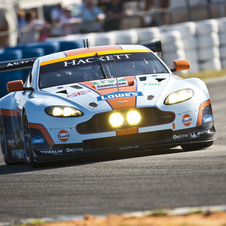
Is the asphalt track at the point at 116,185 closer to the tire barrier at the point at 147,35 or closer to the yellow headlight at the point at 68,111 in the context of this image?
the yellow headlight at the point at 68,111

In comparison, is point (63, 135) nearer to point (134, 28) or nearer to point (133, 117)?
point (133, 117)

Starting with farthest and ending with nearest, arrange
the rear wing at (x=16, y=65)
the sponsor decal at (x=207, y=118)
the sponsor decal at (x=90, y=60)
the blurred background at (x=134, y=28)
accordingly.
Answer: the blurred background at (x=134, y=28) < the rear wing at (x=16, y=65) < the sponsor decal at (x=90, y=60) < the sponsor decal at (x=207, y=118)

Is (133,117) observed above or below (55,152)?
above

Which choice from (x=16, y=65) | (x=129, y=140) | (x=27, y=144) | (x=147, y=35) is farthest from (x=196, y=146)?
(x=147, y=35)

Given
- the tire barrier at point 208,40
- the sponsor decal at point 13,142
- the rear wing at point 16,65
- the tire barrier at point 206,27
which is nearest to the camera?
the sponsor decal at point 13,142

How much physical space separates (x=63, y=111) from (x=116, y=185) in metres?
1.58

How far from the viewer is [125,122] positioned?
557 centimetres

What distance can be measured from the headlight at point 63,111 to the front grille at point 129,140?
31 cm

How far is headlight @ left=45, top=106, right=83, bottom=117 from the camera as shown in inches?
221

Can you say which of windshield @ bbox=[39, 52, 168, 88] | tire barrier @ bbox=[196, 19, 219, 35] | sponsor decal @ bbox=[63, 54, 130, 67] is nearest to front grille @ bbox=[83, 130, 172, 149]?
windshield @ bbox=[39, 52, 168, 88]

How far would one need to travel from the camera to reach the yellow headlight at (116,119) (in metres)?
5.55

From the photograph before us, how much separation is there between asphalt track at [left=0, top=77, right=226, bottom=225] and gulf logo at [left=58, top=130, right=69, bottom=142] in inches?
11.4

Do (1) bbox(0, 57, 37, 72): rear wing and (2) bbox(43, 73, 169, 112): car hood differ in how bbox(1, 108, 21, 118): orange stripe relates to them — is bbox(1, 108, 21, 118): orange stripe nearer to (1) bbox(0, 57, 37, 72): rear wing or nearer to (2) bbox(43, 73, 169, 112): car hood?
(2) bbox(43, 73, 169, 112): car hood

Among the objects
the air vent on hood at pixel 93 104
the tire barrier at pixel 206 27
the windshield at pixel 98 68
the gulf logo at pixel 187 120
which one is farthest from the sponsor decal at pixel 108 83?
the tire barrier at pixel 206 27
